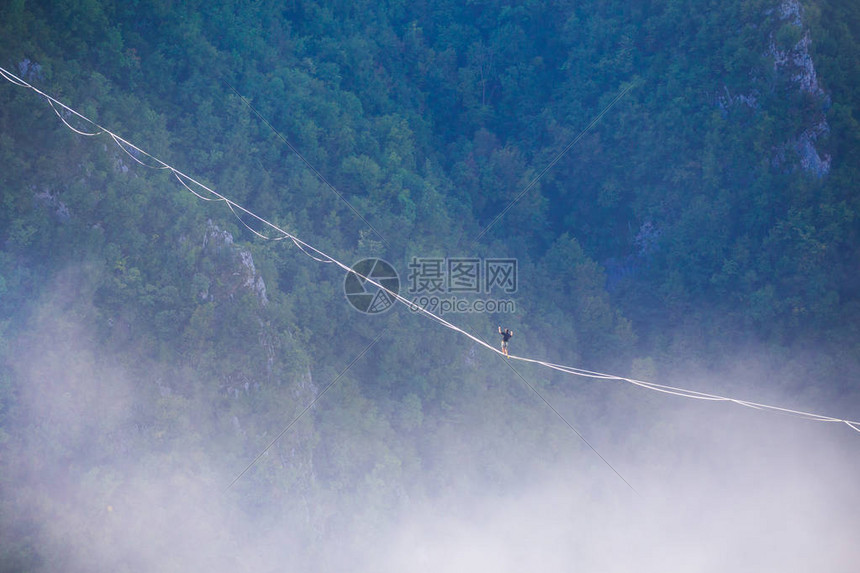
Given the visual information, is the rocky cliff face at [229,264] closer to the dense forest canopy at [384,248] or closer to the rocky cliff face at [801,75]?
the dense forest canopy at [384,248]

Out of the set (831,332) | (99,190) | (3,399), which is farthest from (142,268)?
(831,332)

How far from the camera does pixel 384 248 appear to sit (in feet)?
126

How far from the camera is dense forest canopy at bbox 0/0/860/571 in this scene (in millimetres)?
28422

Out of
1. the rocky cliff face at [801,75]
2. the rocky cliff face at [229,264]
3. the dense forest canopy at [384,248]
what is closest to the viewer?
the dense forest canopy at [384,248]

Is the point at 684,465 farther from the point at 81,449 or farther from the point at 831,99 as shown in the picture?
the point at 81,449

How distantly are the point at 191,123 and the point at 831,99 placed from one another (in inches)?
1159

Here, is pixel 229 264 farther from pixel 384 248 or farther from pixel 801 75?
pixel 801 75

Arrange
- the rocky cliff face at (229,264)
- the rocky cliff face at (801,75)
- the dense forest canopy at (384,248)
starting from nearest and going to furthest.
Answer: the dense forest canopy at (384,248)
the rocky cliff face at (229,264)
the rocky cliff face at (801,75)

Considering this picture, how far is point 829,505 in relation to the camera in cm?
3984

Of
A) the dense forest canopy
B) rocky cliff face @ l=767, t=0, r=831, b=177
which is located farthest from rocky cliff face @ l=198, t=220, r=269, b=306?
rocky cliff face @ l=767, t=0, r=831, b=177

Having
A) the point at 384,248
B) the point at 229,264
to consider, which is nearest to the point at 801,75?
the point at 384,248

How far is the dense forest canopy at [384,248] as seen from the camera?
28422mm

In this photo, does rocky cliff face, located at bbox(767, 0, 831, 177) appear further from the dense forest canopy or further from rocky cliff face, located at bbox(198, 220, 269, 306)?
rocky cliff face, located at bbox(198, 220, 269, 306)

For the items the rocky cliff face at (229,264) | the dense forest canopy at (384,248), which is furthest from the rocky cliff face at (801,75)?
the rocky cliff face at (229,264)
